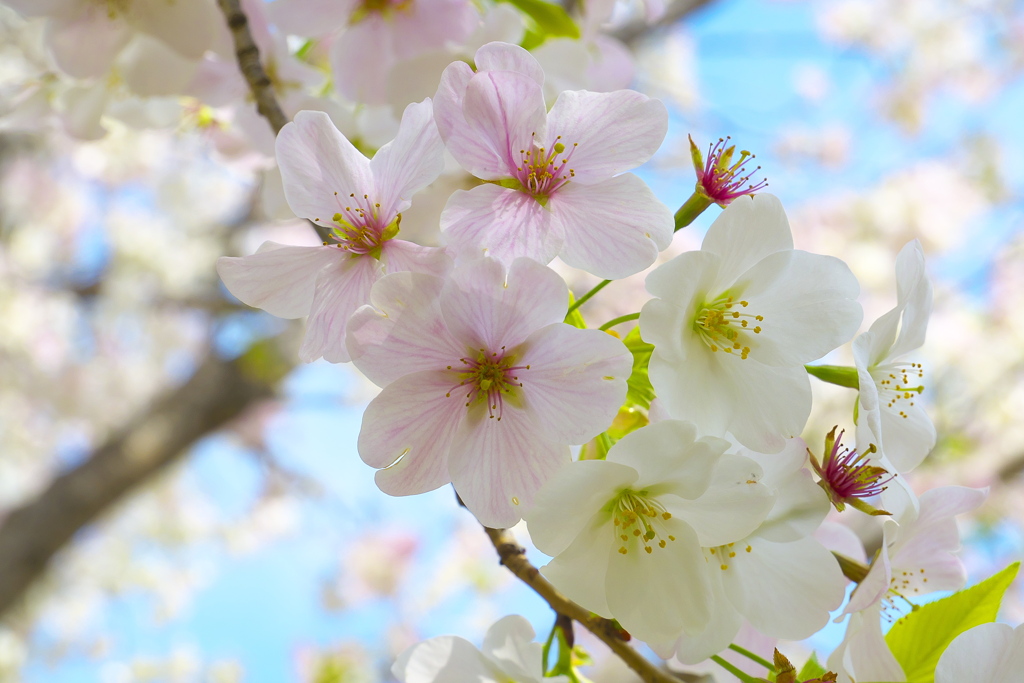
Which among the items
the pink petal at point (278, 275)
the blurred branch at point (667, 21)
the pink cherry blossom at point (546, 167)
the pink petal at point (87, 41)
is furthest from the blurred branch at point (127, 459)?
the pink cherry blossom at point (546, 167)

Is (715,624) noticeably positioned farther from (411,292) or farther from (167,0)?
(167,0)

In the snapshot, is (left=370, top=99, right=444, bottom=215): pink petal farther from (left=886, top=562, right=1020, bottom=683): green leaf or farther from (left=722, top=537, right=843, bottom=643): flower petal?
(left=886, top=562, right=1020, bottom=683): green leaf

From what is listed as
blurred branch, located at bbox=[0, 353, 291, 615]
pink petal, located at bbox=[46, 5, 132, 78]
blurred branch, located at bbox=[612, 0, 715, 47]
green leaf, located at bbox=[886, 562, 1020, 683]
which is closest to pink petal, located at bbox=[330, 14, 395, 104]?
pink petal, located at bbox=[46, 5, 132, 78]

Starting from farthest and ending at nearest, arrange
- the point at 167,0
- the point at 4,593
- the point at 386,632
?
1. the point at 386,632
2. the point at 4,593
3. the point at 167,0

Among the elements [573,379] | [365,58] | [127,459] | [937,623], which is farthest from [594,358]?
[127,459]

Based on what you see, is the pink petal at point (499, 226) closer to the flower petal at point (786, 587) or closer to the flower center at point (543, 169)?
the flower center at point (543, 169)

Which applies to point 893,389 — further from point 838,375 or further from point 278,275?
point 278,275

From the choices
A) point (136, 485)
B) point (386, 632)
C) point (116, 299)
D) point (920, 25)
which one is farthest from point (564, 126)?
point (920, 25)
